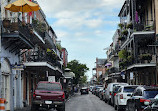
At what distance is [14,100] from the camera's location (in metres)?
21.2

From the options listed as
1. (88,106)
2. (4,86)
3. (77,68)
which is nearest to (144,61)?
(88,106)

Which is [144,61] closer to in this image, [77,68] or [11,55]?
[11,55]

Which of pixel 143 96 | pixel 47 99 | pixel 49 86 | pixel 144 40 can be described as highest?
pixel 144 40

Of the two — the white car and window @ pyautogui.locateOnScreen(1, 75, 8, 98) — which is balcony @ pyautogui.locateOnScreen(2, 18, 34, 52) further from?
the white car

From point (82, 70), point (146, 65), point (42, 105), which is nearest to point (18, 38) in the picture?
point (42, 105)

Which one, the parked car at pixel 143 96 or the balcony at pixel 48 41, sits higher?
the balcony at pixel 48 41

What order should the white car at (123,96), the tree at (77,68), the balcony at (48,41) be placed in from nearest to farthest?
1. the white car at (123,96)
2. the balcony at (48,41)
3. the tree at (77,68)

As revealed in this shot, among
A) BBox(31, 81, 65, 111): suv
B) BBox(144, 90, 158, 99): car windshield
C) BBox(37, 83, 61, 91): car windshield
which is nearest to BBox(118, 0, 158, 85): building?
BBox(37, 83, 61, 91): car windshield

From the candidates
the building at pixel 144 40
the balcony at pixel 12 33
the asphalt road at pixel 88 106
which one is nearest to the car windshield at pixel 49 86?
the balcony at pixel 12 33

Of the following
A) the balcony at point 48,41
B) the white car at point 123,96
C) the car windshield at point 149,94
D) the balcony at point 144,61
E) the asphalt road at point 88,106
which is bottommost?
the asphalt road at point 88,106

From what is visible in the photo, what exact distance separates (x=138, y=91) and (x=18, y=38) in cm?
766

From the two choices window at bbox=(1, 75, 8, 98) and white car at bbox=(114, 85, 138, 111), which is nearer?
window at bbox=(1, 75, 8, 98)

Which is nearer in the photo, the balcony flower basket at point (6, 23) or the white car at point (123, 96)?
the balcony flower basket at point (6, 23)

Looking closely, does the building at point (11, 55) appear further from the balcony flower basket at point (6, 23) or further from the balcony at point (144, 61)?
the balcony at point (144, 61)
